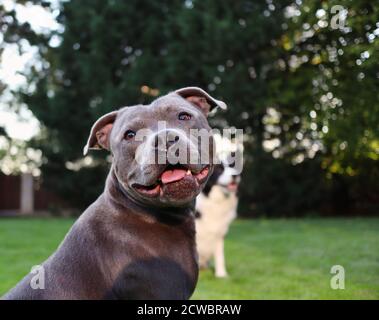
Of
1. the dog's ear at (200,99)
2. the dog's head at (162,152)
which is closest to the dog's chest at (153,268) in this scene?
the dog's head at (162,152)

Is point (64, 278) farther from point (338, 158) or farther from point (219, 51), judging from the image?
point (338, 158)

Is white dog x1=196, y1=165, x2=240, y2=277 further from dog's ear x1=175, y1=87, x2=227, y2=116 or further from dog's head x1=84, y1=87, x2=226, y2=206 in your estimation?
dog's head x1=84, y1=87, x2=226, y2=206

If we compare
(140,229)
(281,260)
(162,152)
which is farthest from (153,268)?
(281,260)

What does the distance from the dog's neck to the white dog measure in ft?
13.2

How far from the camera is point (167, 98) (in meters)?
2.77

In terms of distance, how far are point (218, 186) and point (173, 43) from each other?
28.8ft

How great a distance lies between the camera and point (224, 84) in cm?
1374

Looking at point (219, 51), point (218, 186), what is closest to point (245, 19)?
point (219, 51)

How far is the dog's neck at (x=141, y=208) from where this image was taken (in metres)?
Result: 2.58

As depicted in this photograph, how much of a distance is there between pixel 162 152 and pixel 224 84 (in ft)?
38.1

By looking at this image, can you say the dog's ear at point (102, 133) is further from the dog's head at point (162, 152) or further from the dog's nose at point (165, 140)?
the dog's nose at point (165, 140)

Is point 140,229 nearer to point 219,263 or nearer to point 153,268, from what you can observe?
point 153,268

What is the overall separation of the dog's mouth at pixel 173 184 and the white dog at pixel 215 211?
4.26 meters
